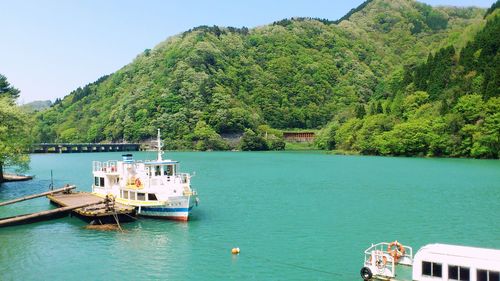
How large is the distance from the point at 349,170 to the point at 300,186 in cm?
2865

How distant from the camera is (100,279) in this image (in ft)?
101

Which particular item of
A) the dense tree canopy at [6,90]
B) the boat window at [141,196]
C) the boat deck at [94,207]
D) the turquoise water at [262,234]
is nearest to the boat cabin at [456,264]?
the turquoise water at [262,234]

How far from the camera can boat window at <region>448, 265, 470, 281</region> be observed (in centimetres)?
2444

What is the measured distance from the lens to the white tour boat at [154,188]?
47.0m

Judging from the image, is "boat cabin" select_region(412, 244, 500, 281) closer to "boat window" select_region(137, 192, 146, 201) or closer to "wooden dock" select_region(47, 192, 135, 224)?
"wooden dock" select_region(47, 192, 135, 224)

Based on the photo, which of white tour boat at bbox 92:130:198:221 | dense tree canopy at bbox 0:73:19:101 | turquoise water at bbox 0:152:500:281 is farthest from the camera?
dense tree canopy at bbox 0:73:19:101

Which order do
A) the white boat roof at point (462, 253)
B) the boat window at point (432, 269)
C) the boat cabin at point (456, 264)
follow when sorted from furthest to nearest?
the boat window at point (432, 269)
the white boat roof at point (462, 253)
the boat cabin at point (456, 264)

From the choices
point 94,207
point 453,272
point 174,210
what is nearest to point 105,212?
point 94,207

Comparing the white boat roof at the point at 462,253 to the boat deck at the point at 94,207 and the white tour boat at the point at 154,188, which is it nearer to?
the white tour boat at the point at 154,188

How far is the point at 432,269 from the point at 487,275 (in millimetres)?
2601

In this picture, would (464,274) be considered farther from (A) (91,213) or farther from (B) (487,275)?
(A) (91,213)

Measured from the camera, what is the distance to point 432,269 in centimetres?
2539

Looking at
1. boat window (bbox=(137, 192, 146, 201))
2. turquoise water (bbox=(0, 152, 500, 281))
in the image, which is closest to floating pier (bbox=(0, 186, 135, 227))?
turquoise water (bbox=(0, 152, 500, 281))

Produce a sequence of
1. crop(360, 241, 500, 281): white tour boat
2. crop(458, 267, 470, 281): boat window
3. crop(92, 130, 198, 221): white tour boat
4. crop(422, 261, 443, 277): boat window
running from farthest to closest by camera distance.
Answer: crop(92, 130, 198, 221): white tour boat
crop(422, 261, 443, 277): boat window
crop(458, 267, 470, 281): boat window
crop(360, 241, 500, 281): white tour boat
